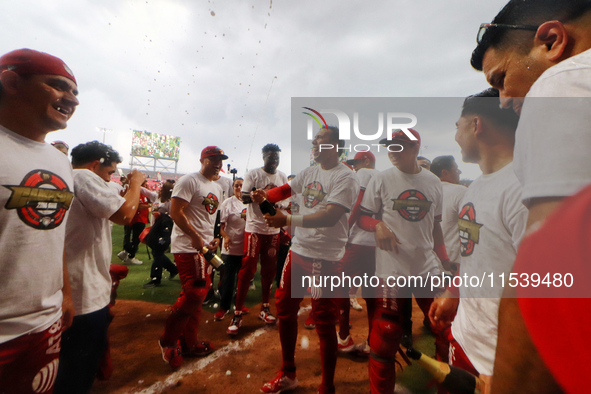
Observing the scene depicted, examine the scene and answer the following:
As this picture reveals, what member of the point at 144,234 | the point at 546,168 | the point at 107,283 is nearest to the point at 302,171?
the point at 107,283

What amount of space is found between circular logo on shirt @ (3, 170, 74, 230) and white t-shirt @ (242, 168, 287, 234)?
2.83 m

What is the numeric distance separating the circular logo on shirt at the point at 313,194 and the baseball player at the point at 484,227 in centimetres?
142

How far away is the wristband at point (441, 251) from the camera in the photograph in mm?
2709

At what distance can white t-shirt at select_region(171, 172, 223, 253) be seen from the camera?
309cm

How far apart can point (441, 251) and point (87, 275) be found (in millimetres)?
3327

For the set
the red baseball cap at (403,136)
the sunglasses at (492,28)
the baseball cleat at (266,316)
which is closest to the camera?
the sunglasses at (492,28)

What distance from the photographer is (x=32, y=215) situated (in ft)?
4.24

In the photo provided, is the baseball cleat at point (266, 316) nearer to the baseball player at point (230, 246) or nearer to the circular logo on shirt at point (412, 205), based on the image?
the baseball player at point (230, 246)

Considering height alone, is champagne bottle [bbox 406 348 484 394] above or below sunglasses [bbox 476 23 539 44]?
below

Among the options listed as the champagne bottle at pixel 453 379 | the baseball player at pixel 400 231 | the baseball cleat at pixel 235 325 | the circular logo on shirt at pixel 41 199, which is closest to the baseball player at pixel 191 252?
the baseball cleat at pixel 235 325

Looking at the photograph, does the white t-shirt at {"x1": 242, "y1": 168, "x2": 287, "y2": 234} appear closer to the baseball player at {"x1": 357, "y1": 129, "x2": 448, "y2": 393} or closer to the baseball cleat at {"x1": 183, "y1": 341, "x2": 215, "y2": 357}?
the baseball cleat at {"x1": 183, "y1": 341, "x2": 215, "y2": 357}

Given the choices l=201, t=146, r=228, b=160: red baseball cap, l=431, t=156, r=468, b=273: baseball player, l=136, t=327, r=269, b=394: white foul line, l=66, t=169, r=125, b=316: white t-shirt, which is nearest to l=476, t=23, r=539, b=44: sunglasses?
l=431, t=156, r=468, b=273: baseball player

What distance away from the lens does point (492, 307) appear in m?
1.31

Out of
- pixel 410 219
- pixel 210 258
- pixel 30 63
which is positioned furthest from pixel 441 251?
pixel 30 63
